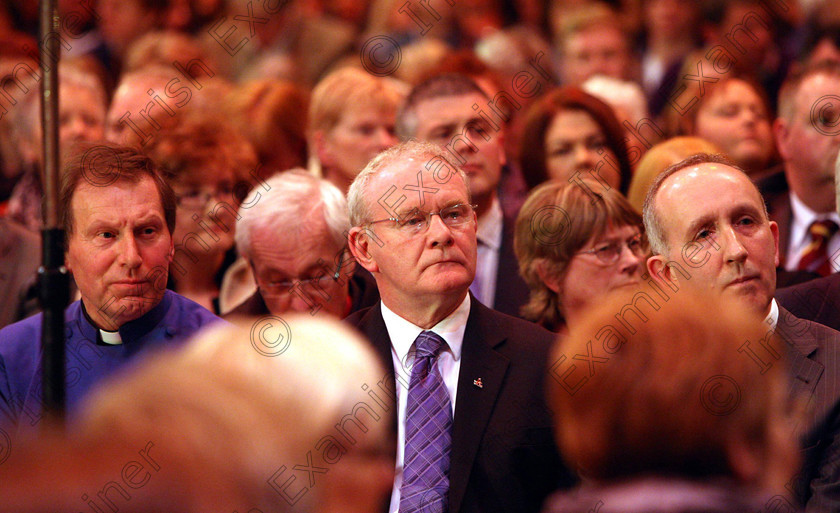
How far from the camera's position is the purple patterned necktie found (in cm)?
280

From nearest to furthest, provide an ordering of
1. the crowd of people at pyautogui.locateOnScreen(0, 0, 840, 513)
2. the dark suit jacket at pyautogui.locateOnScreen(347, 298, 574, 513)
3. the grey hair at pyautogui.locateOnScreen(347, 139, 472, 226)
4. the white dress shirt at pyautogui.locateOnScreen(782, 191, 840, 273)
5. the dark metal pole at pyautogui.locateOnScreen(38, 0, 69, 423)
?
the crowd of people at pyautogui.locateOnScreen(0, 0, 840, 513) < the dark metal pole at pyautogui.locateOnScreen(38, 0, 69, 423) < the dark suit jacket at pyautogui.locateOnScreen(347, 298, 574, 513) < the grey hair at pyautogui.locateOnScreen(347, 139, 472, 226) < the white dress shirt at pyautogui.locateOnScreen(782, 191, 840, 273)

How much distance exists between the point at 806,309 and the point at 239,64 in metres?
5.80

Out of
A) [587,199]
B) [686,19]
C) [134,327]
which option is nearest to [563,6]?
[686,19]

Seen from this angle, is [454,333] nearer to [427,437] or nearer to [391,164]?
[427,437]

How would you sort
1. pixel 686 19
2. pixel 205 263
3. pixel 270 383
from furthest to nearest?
pixel 686 19 < pixel 205 263 < pixel 270 383

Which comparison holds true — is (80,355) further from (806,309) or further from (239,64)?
(239,64)

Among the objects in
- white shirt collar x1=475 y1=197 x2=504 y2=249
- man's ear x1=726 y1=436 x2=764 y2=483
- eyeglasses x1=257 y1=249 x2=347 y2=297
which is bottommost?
eyeglasses x1=257 y1=249 x2=347 y2=297

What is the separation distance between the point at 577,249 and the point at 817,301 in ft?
2.77

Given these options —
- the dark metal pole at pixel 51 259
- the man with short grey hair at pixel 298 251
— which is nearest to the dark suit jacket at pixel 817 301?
the man with short grey hair at pixel 298 251

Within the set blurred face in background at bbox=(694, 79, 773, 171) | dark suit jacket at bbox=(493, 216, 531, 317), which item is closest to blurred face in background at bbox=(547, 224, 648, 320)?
dark suit jacket at bbox=(493, 216, 531, 317)

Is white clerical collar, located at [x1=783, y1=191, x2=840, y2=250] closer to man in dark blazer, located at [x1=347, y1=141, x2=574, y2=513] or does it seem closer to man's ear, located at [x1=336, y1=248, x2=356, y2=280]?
man in dark blazer, located at [x1=347, y1=141, x2=574, y2=513]

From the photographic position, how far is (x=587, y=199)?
3721 mm

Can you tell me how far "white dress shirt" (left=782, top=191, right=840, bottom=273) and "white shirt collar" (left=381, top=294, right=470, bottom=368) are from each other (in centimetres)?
169

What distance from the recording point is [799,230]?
4223mm
